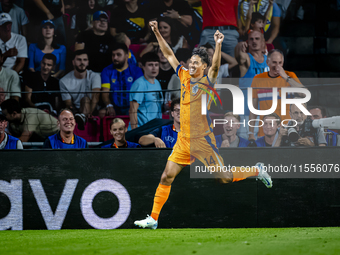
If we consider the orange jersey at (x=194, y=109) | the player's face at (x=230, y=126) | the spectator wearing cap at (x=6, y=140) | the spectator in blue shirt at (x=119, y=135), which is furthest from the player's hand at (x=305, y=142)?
the spectator wearing cap at (x=6, y=140)

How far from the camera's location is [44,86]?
6.53 metres

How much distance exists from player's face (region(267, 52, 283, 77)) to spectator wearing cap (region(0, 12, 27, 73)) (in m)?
3.99

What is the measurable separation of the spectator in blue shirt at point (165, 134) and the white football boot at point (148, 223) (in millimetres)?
1080

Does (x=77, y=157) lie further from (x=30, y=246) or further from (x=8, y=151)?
(x=30, y=246)

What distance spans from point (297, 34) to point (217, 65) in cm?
163

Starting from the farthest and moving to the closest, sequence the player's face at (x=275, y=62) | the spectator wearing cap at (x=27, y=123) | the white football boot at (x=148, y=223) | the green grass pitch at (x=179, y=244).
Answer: the player's face at (x=275, y=62) < the spectator wearing cap at (x=27, y=123) < the white football boot at (x=148, y=223) < the green grass pitch at (x=179, y=244)

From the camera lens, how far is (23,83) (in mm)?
6516

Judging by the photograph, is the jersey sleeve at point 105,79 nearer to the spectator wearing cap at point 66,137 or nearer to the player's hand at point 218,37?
the spectator wearing cap at point 66,137

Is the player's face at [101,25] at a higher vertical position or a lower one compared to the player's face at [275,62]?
higher

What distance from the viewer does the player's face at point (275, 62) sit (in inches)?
Answer: 254

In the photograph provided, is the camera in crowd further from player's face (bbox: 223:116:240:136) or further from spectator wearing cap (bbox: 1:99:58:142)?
spectator wearing cap (bbox: 1:99:58:142)

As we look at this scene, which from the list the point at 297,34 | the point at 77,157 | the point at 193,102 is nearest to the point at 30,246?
the point at 77,157

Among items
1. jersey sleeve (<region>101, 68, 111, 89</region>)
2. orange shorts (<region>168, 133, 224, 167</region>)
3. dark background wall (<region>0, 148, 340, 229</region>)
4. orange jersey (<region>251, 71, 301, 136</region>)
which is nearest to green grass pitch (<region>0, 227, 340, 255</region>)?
dark background wall (<region>0, 148, 340, 229</region>)

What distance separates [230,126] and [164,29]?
1979mm
